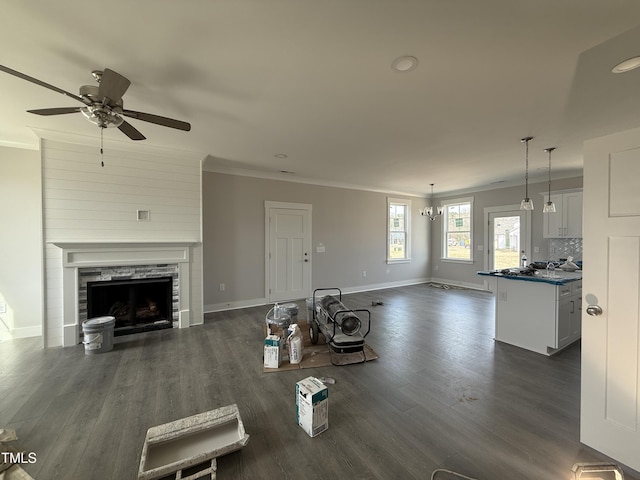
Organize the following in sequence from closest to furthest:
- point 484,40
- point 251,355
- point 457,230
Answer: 1. point 484,40
2. point 251,355
3. point 457,230

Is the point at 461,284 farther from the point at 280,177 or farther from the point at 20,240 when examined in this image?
the point at 20,240

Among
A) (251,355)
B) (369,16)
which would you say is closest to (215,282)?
(251,355)

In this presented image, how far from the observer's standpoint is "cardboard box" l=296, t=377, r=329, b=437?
1803 mm

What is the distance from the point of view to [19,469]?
148 cm

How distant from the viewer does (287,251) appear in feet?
18.4

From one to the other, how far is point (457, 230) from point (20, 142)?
9.13 metres

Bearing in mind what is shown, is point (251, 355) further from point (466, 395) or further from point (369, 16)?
point (369, 16)

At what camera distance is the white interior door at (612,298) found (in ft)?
4.97

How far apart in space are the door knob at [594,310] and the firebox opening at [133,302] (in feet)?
15.7

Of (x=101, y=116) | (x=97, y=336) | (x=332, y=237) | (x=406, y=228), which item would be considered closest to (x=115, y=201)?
(x=97, y=336)

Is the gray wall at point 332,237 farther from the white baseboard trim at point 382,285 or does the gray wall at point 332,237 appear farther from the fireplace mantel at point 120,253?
the fireplace mantel at point 120,253

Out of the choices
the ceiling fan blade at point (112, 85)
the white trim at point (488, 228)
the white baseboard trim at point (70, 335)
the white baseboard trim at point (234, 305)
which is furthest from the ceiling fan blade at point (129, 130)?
the white trim at point (488, 228)

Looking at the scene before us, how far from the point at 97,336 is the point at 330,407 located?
2.99 meters

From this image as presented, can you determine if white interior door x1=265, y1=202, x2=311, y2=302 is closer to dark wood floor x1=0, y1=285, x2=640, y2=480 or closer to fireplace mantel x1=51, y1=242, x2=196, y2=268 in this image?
fireplace mantel x1=51, y1=242, x2=196, y2=268
